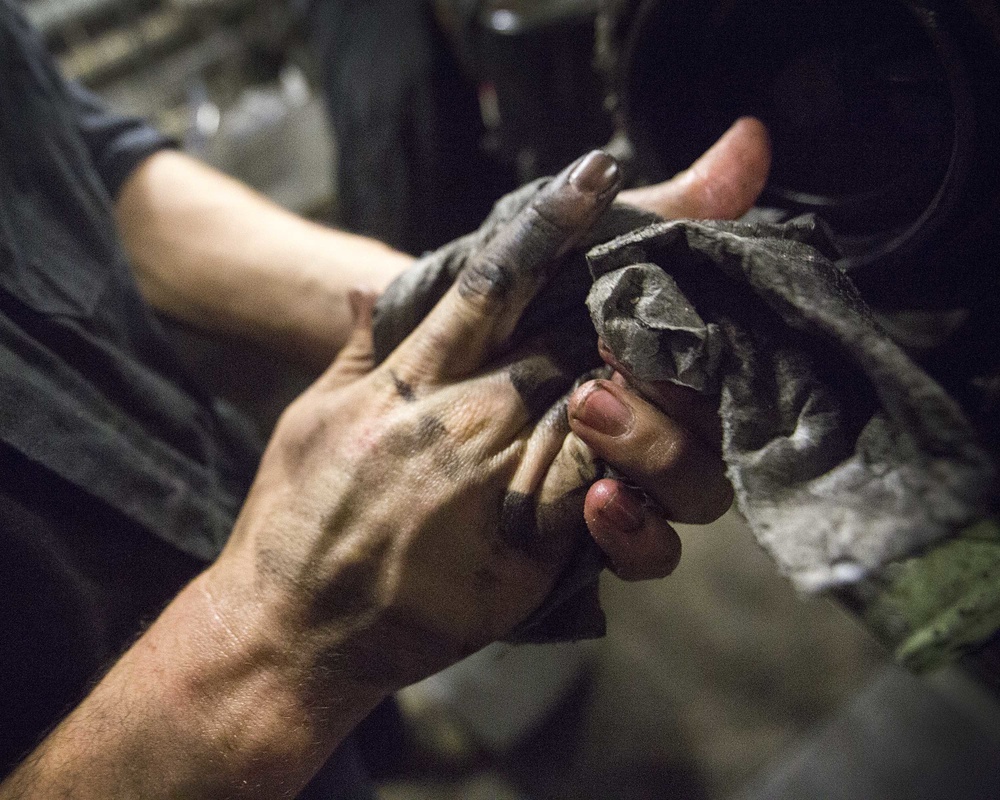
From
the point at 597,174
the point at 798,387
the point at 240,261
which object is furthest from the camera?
the point at 240,261

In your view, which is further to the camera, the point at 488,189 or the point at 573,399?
the point at 488,189

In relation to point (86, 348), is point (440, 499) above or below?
below

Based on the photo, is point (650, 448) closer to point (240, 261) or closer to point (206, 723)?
point (206, 723)

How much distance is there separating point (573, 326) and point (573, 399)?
15cm

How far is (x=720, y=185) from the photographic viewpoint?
839 millimetres

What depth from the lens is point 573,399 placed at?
73 cm

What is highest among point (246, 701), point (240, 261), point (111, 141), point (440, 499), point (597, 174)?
point (111, 141)

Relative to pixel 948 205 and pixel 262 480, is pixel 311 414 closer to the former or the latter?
pixel 262 480

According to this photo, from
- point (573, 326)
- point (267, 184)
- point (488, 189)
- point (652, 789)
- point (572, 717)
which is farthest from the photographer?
point (267, 184)

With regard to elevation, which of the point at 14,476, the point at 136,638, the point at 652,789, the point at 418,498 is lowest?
the point at 652,789

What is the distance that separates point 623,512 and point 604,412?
110 millimetres

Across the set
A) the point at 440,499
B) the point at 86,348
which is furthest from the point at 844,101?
the point at 86,348

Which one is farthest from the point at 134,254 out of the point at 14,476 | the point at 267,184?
the point at 267,184

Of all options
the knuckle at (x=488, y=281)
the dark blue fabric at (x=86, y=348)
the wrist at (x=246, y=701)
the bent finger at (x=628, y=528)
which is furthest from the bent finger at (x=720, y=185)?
the dark blue fabric at (x=86, y=348)
